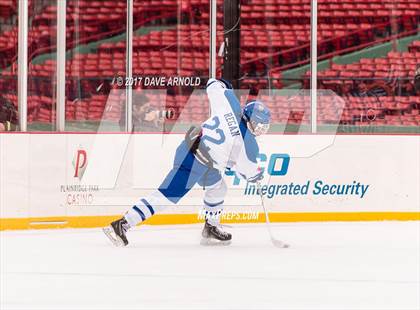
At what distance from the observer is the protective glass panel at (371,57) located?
10375mm

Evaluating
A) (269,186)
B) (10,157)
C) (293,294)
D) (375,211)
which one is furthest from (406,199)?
(293,294)

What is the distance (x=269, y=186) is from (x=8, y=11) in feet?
8.28

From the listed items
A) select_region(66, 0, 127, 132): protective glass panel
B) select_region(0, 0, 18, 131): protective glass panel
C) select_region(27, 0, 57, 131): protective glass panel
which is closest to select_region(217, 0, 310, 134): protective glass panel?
select_region(66, 0, 127, 132): protective glass panel

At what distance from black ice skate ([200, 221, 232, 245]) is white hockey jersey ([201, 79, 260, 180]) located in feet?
1.67

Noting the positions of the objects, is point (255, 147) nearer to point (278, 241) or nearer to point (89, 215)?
point (278, 241)

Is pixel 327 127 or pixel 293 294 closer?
pixel 293 294

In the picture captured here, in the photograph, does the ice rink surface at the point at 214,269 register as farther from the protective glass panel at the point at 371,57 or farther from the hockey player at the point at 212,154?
the protective glass panel at the point at 371,57

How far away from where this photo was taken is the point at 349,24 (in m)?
10.5

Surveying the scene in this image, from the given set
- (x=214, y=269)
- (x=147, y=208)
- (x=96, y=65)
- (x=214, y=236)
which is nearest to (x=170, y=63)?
(x=96, y=65)
